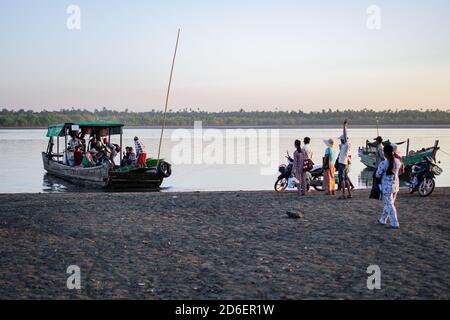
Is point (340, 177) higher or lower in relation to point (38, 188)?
higher

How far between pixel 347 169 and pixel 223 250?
22.0ft

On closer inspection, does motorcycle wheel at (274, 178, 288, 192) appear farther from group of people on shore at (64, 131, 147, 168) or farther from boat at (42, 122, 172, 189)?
group of people on shore at (64, 131, 147, 168)

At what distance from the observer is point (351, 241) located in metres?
8.98

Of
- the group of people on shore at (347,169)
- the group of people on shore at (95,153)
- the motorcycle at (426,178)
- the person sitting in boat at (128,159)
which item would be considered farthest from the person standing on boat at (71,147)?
the motorcycle at (426,178)

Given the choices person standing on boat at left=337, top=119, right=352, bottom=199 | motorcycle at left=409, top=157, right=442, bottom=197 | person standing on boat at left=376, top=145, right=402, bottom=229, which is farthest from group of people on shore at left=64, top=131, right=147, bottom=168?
person standing on boat at left=376, top=145, right=402, bottom=229

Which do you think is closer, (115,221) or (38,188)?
(115,221)

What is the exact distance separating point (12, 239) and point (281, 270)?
500 cm

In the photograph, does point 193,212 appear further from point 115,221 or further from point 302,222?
point 302,222

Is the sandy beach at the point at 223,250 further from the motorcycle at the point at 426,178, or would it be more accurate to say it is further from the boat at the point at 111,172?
the boat at the point at 111,172

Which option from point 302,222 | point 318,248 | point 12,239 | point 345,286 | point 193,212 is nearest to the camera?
point 345,286

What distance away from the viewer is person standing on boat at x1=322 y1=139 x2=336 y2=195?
47.3ft

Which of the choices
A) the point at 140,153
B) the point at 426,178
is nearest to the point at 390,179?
the point at 426,178

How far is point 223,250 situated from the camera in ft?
27.8
